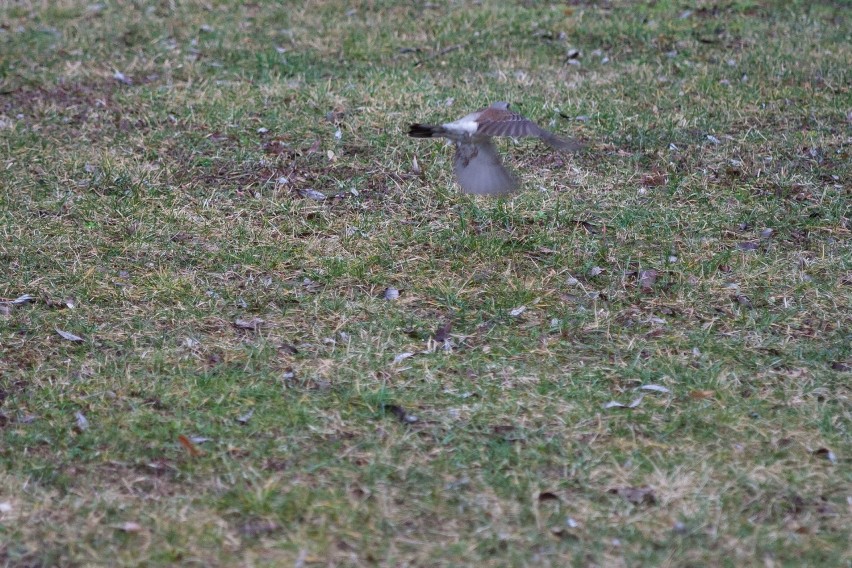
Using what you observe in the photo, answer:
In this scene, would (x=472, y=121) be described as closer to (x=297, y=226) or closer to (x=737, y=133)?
(x=297, y=226)

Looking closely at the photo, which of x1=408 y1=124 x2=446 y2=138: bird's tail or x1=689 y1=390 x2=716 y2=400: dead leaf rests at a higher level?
x1=408 y1=124 x2=446 y2=138: bird's tail

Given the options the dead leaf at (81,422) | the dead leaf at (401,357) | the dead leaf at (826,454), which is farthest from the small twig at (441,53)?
the dead leaf at (826,454)

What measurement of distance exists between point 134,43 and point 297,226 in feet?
10.8

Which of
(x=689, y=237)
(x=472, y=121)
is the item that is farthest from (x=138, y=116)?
(x=689, y=237)

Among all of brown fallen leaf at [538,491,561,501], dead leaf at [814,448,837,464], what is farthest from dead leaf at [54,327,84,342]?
dead leaf at [814,448,837,464]

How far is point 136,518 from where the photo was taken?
10.3 ft

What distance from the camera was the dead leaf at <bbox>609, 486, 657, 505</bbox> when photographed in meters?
3.23

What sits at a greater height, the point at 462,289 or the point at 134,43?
the point at 134,43

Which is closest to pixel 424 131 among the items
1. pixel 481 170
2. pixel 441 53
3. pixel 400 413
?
pixel 481 170

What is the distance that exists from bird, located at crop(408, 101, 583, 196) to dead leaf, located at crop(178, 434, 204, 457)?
1.71 m

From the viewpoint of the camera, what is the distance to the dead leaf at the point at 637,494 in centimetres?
323

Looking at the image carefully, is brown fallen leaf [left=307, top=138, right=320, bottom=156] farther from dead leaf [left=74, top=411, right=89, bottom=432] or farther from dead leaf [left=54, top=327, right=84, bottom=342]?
dead leaf [left=74, top=411, right=89, bottom=432]

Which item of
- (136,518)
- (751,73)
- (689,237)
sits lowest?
(136,518)

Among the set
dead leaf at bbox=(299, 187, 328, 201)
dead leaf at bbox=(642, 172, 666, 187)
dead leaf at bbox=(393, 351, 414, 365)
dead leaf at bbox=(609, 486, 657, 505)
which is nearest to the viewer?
dead leaf at bbox=(609, 486, 657, 505)
